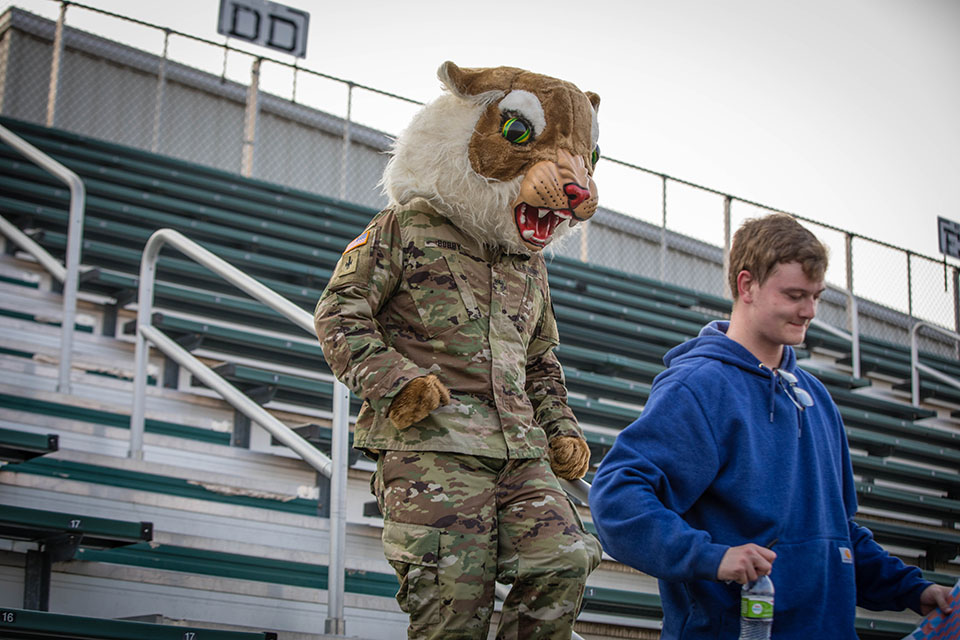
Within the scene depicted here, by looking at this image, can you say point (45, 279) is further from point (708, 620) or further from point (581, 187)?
point (708, 620)

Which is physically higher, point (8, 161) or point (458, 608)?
point (8, 161)

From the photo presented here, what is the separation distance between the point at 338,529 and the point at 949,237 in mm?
9294

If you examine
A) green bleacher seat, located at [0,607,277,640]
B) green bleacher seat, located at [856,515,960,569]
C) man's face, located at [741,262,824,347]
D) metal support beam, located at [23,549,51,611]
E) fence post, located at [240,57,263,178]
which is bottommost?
green bleacher seat, located at [0,607,277,640]

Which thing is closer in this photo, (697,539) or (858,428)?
(697,539)

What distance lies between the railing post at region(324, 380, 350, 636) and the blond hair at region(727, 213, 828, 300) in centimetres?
108

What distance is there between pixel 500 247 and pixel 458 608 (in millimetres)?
721

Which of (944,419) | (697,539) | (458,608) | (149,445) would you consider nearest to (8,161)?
(149,445)

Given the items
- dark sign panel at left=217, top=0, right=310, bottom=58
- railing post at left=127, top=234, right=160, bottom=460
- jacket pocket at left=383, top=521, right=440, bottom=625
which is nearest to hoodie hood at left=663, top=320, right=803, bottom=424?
jacket pocket at left=383, top=521, right=440, bottom=625

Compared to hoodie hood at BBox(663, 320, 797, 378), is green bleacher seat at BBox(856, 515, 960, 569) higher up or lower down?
lower down

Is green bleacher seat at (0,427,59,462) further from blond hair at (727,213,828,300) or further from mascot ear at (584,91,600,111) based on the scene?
blond hair at (727,213,828,300)

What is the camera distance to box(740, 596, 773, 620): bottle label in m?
1.45

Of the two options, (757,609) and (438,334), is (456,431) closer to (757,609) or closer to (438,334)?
(438,334)

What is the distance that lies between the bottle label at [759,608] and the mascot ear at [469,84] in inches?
44.8

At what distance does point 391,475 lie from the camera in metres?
1.86
